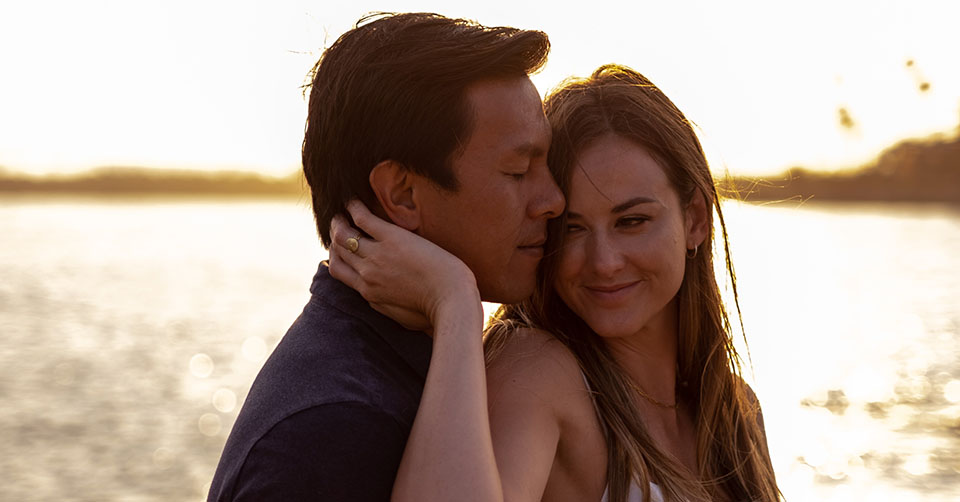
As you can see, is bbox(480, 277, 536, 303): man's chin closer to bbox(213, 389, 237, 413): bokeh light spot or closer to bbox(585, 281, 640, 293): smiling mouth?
bbox(585, 281, 640, 293): smiling mouth

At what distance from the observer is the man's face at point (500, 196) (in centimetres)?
280

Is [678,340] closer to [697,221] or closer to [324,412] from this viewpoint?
[697,221]

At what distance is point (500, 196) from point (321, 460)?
93 cm

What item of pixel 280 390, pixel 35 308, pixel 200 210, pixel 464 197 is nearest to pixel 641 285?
pixel 464 197

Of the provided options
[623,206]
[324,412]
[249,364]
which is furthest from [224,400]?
[324,412]

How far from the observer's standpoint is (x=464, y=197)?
2.81 m

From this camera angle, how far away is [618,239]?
3.11 metres

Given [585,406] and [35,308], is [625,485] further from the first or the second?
[35,308]

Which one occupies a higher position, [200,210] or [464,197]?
[464,197]

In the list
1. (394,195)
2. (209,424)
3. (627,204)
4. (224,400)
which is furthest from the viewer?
(224,400)

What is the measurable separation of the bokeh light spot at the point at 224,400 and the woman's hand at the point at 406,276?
16476 mm

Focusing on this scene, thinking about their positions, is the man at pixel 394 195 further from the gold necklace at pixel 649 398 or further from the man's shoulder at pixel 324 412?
the gold necklace at pixel 649 398

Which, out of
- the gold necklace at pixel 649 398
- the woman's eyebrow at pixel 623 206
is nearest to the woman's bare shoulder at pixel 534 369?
the gold necklace at pixel 649 398

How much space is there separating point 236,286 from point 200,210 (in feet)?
346
